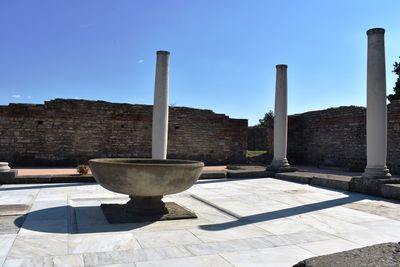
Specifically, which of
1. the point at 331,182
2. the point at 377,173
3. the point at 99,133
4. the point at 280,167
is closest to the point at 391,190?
the point at 377,173

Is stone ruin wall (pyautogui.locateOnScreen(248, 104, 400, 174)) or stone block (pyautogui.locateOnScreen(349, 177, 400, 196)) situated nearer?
stone block (pyautogui.locateOnScreen(349, 177, 400, 196))

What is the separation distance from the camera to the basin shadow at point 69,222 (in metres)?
5.10

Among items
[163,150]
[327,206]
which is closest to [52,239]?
[327,206]

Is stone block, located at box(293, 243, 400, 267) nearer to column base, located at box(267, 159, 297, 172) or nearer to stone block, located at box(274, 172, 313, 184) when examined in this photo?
stone block, located at box(274, 172, 313, 184)

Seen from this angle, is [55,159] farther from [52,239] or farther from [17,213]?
[52,239]

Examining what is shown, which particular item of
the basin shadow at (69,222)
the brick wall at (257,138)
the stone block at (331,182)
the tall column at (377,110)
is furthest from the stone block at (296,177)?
the brick wall at (257,138)

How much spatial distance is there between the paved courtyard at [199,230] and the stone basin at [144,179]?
19.1 inches

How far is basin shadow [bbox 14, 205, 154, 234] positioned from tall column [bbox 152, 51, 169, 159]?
5.56 metres

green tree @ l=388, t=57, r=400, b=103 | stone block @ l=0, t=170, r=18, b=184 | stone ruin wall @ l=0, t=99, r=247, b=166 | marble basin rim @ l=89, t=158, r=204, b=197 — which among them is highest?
green tree @ l=388, t=57, r=400, b=103

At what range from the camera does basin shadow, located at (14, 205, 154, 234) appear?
5.10 m

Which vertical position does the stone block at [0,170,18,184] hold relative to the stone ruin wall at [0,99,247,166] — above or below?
below

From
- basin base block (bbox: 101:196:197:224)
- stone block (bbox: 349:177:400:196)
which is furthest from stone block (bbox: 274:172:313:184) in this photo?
basin base block (bbox: 101:196:197:224)

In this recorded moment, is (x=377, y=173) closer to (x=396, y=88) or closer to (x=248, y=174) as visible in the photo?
(x=248, y=174)

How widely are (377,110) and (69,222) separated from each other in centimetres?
791
